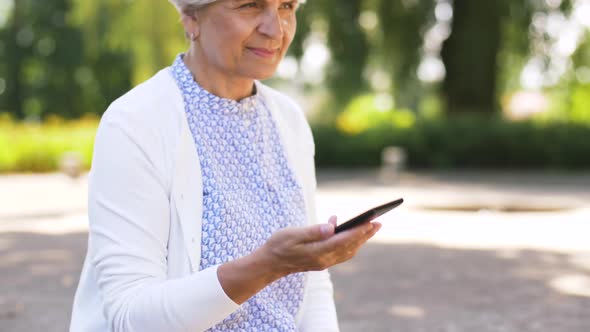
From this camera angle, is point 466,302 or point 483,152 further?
point 483,152

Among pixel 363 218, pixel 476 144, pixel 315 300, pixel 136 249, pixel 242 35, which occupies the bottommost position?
pixel 476 144

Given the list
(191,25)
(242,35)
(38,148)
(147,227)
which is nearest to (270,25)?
(242,35)

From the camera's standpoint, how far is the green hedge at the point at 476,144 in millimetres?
18531

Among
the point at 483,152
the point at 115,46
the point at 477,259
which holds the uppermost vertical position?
the point at 115,46

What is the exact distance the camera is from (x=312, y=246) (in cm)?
156

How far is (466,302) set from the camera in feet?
17.4

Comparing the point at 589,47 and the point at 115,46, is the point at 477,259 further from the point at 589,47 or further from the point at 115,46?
the point at 589,47

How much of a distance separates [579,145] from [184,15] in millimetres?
17591

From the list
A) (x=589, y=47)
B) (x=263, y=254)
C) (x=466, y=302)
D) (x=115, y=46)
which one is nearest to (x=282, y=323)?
(x=263, y=254)

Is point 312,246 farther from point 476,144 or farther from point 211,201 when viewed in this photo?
point 476,144

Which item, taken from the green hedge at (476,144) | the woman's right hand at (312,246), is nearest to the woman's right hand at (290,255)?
the woman's right hand at (312,246)

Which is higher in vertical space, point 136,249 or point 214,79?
point 214,79

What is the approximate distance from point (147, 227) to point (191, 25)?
54 centimetres

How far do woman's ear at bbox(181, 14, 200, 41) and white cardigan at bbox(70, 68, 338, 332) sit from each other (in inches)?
4.9
